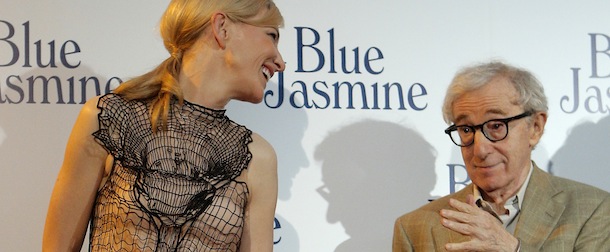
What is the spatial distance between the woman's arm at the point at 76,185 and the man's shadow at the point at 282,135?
823mm

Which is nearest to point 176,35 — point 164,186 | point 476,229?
point 164,186

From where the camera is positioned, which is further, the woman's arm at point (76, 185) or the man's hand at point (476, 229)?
the man's hand at point (476, 229)

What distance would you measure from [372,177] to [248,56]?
2.82 ft

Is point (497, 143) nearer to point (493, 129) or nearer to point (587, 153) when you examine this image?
point (493, 129)

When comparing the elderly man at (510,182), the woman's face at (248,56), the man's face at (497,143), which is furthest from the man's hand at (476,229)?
the woman's face at (248,56)

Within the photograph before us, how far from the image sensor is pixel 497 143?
266 cm

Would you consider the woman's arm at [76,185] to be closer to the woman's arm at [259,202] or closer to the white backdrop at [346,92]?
the woman's arm at [259,202]

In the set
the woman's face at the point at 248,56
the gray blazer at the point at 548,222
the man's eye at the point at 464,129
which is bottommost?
the gray blazer at the point at 548,222

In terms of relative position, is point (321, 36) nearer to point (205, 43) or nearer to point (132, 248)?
point (205, 43)

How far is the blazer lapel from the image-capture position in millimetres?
2590

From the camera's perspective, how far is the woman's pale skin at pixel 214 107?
2.14 metres

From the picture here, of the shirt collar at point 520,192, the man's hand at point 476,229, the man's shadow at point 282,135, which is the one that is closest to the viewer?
the man's hand at point 476,229

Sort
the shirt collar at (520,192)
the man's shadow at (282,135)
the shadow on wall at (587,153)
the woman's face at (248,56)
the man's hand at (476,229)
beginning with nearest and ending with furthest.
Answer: the woman's face at (248,56) → the man's hand at (476,229) → the shirt collar at (520,192) → the man's shadow at (282,135) → the shadow on wall at (587,153)

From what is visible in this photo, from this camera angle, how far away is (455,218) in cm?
242
